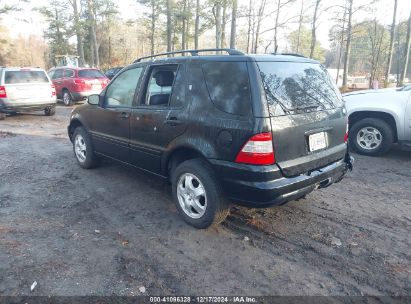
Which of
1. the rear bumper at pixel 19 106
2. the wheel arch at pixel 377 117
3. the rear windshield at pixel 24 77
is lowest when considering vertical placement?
the rear bumper at pixel 19 106

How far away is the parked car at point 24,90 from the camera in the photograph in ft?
33.2

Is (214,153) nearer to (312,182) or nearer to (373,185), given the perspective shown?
(312,182)

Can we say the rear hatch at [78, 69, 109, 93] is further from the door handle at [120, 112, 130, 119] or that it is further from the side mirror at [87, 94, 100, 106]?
the door handle at [120, 112, 130, 119]

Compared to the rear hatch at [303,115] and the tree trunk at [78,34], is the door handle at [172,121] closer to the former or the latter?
the rear hatch at [303,115]

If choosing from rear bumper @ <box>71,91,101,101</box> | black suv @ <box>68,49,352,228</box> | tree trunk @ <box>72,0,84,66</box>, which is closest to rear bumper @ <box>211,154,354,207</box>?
black suv @ <box>68,49,352,228</box>

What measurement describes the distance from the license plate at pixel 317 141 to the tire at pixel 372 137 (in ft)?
11.6

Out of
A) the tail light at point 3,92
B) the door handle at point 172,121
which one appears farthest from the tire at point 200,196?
the tail light at point 3,92

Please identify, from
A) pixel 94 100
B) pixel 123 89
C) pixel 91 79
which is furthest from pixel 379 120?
pixel 91 79

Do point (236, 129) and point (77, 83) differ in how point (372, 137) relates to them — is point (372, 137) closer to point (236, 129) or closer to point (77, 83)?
point (236, 129)

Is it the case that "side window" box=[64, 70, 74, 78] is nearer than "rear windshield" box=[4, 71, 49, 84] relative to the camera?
No

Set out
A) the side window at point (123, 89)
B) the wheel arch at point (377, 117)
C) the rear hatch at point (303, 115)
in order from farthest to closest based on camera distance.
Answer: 1. the wheel arch at point (377, 117)
2. the side window at point (123, 89)
3. the rear hatch at point (303, 115)

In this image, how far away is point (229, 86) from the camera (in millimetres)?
3025

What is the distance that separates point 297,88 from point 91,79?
12395 millimetres

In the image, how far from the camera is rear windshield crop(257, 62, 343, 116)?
9.67 ft
